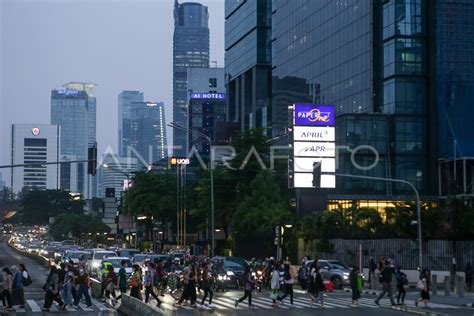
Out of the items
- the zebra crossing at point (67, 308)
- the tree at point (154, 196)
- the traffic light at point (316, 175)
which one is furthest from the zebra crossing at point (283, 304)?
the tree at point (154, 196)

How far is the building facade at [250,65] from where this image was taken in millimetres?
130625

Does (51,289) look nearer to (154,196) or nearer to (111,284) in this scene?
(111,284)

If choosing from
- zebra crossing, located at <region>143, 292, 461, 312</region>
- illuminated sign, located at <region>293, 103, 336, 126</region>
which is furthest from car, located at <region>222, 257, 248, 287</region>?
illuminated sign, located at <region>293, 103, 336, 126</region>

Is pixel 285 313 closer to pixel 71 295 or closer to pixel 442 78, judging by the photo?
pixel 71 295

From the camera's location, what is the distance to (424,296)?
1336 inches

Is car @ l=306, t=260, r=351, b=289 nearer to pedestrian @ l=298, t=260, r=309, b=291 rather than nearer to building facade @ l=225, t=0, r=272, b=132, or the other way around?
pedestrian @ l=298, t=260, r=309, b=291

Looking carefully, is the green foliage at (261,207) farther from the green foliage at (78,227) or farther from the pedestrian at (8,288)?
the green foliage at (78,227)

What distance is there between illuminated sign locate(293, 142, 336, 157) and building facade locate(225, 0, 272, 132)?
5349cm

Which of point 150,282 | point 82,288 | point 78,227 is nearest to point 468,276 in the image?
point 150,282

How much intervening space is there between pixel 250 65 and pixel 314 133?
6724 centimetres

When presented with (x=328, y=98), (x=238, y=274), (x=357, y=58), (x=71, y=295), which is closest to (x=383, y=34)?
(x=357, y=58)

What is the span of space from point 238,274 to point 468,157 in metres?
45.1

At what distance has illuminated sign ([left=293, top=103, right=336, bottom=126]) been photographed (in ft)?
224

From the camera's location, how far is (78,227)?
17725 centimetres
